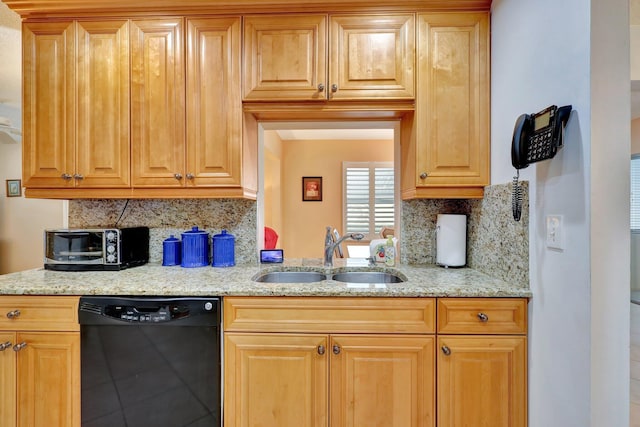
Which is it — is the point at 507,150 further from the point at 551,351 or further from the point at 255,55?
the point at 255,55

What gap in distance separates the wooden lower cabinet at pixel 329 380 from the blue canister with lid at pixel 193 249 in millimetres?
653

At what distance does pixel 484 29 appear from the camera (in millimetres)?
1614

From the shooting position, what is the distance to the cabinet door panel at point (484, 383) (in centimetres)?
131

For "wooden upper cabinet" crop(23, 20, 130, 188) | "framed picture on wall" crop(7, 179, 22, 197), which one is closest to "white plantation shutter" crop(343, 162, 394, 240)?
"wooden upper cabinet" crop(23, 20, 130, 188)

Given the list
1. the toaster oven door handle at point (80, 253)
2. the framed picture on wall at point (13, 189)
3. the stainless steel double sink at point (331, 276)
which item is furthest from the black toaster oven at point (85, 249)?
the framed picture on wall at point (13, 189)

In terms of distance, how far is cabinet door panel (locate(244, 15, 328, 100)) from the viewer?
5.38 feet

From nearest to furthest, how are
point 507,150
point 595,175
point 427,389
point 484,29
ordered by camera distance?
1. point 595,175
2. point 427,389
3. point 507,150
4. point 484,29

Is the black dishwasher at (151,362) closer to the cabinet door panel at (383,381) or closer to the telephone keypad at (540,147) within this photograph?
the cabinet door panel at (383,381)

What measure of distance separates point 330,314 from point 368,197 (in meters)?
3.83

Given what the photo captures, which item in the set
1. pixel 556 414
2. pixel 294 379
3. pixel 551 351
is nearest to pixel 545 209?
pixel 551 351

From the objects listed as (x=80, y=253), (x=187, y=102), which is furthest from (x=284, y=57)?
(x=80, y=253)

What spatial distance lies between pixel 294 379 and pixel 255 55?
155cm

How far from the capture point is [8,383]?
138cm

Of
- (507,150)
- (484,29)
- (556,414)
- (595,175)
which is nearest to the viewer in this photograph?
(595,175)
